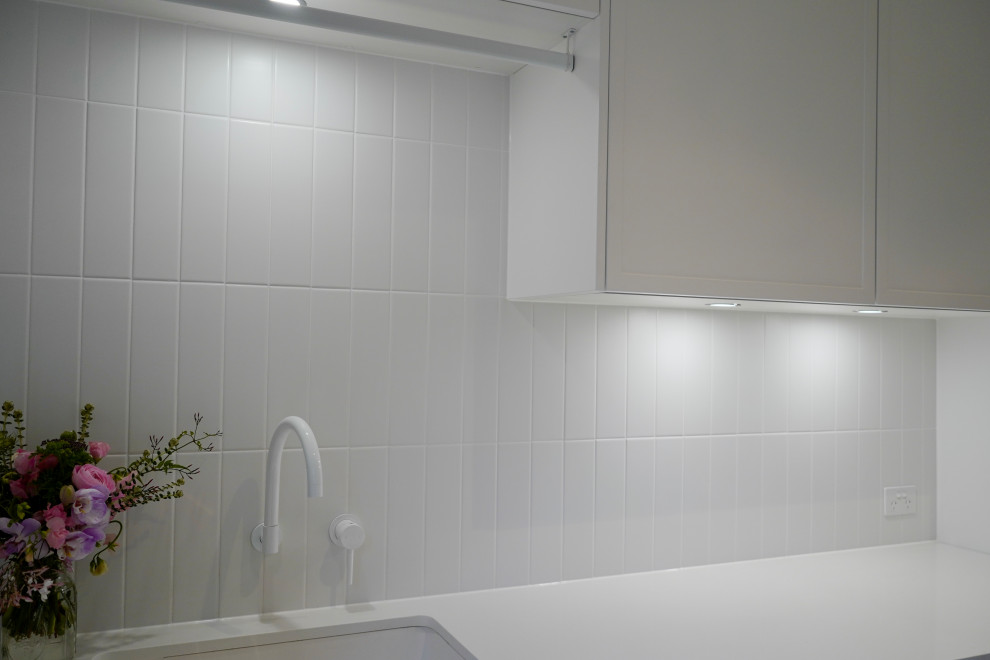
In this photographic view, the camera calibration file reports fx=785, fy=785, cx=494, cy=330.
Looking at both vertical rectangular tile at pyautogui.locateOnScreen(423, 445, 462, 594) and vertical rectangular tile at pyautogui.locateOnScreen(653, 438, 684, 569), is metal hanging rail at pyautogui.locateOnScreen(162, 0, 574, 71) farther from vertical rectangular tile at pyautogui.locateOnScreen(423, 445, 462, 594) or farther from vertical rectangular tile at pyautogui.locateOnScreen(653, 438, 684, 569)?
vertical rectangular tile at pyautogui.locateOnScreen(653, 438, 684, 569)

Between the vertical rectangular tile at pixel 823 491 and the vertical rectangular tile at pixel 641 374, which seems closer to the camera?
the vertical rectangular tile at pixel 641 374

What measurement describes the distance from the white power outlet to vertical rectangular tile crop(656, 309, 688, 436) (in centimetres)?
73

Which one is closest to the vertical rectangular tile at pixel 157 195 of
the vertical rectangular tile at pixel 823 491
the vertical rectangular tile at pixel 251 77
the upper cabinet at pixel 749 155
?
the vertical rectangular tile at pixel 251 77

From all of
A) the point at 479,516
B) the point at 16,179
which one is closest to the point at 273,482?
the point at 479,516

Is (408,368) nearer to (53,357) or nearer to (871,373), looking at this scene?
(53,357)

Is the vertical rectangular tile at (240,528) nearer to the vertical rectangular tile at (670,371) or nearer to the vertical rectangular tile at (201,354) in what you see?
the vertical rectangular tile at (201,354)

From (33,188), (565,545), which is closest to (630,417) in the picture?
(565,545)

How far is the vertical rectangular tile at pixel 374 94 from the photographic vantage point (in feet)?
5.36

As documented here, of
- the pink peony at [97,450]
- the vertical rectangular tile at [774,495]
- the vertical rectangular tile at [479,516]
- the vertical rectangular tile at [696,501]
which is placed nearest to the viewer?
the pink peony at [97,450]

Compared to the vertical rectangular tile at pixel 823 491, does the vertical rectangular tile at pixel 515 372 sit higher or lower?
higher

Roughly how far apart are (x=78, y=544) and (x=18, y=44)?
879mm

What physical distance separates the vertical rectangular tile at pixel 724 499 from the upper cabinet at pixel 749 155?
52cm

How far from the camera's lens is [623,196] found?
144cm

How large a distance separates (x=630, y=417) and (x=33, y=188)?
1.33m
